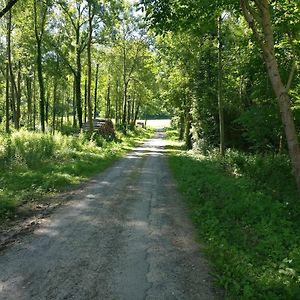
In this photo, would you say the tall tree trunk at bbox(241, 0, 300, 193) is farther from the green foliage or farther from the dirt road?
the green foliage

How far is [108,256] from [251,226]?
358 cm

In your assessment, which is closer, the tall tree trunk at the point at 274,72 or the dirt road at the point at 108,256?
the dirt road at the point at 108,256

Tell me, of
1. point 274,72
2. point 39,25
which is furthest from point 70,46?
point 274,72

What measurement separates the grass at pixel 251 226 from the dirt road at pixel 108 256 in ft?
1.48

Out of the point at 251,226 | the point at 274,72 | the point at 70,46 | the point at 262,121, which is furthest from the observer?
the point at 70,46

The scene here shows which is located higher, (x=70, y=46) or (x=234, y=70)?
(x=70, y=46)

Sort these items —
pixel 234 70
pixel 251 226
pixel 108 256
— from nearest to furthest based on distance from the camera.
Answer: pixel 108 256 < pixel 251 226 < pixel 234 70

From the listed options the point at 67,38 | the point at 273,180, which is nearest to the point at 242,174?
the point at 273,180

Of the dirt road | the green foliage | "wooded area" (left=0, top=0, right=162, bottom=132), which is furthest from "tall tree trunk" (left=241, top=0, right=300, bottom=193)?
"wooded area" (left=0, top=0, right=162, bottom=132)

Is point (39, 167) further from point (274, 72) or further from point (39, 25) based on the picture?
point (39, 25)

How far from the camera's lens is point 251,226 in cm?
853

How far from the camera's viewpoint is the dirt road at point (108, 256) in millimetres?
5445

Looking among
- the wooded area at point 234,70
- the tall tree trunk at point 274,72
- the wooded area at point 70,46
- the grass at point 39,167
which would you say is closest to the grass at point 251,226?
the wooded area at point 234,70

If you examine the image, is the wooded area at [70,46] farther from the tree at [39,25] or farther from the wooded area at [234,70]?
the wooded area at [234,70]
